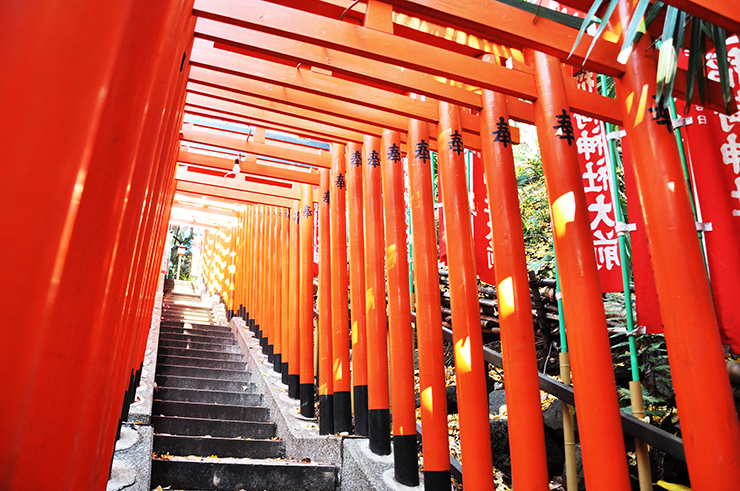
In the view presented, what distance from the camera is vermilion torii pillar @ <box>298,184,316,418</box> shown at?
6.44 meters

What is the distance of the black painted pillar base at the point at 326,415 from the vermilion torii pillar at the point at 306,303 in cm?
54

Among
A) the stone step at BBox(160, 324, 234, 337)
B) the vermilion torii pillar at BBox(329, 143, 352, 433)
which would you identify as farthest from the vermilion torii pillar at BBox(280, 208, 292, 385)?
the stone step at BBox(160, 324, 234, 337)

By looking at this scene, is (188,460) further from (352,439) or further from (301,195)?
(301,195)

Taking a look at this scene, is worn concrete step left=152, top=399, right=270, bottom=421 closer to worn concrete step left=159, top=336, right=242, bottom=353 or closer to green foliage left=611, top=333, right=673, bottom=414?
worn concrete step left=159, top=336, right=242, bottom=353

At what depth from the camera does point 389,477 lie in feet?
14.3

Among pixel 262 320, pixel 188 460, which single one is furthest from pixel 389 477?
pixel 262 320

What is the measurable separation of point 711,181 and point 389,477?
11.0 feet

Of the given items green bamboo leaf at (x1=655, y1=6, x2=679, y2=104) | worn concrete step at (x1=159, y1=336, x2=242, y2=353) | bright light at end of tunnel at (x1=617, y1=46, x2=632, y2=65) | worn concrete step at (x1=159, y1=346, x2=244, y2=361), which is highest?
bright light at end of tunnel at (x1=617, y1=46, x2=632, y2=65)

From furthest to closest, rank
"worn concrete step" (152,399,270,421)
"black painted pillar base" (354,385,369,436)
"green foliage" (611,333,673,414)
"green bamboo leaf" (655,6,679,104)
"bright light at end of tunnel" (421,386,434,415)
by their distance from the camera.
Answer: "worn concrete step" (152,399,270,421) < "black painted pillar base" (354,385,369,436) < "green foliage" (611,333,673,414) < "bright light at end of tunnel" (421,386,434,415) < "green bamboo leaf" (655,6,679,104)

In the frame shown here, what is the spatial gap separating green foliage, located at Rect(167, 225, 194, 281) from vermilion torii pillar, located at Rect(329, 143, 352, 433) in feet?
67.0

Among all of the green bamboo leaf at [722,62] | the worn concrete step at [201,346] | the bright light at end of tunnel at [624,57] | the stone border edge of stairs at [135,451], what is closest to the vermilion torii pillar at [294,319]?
the stone border edge of stairs at [135,451]

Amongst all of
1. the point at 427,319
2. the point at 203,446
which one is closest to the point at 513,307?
the point at 427,319

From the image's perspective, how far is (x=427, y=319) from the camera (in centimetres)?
429

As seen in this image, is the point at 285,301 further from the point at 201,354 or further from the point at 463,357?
the point at 463,357
